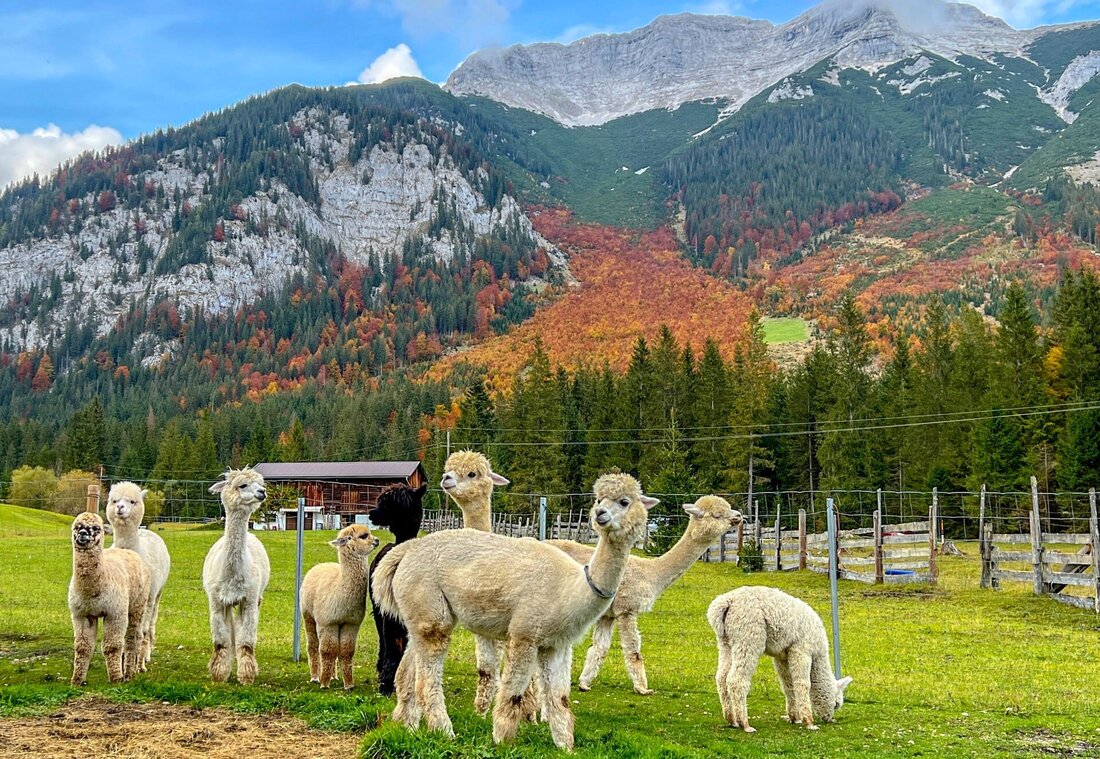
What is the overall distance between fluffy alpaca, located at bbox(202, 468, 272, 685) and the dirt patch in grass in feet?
5.19

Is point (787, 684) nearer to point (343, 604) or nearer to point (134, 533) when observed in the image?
point (343, 604)

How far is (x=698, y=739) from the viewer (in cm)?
757

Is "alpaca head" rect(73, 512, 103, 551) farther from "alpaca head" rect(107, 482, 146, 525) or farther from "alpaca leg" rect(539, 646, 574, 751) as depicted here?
"alpaca leg" rect(539, 646, 574, 751)

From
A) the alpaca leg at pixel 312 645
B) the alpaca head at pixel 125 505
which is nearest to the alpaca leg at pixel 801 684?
the alpaca leg at pixel 312 645

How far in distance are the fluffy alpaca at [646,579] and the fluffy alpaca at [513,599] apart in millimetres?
2587

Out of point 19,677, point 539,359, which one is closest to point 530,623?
point 19,677

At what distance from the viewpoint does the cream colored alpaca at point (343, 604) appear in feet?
30.0

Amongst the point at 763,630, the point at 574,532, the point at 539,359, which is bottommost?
the point at 574,532

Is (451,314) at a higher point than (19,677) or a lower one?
higher

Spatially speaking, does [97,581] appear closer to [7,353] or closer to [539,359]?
[539,359]

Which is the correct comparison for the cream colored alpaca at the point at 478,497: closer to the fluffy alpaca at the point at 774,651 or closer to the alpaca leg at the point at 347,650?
the alpaca leg at the point at 347,650

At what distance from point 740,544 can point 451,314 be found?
155 metres

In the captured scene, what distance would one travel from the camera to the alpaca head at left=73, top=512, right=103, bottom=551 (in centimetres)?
894

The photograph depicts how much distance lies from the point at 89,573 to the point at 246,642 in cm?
188
